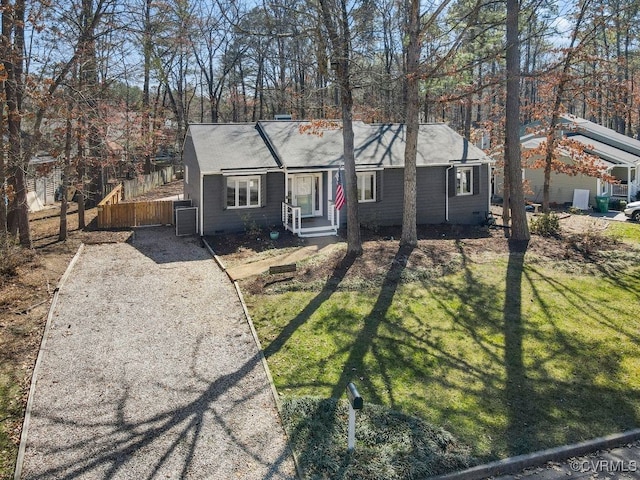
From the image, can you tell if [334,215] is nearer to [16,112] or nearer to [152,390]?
[16,112]

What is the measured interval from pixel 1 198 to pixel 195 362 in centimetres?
804

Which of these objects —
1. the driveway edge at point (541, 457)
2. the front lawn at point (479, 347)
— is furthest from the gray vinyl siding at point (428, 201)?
the driveway edge at point (541, 457)

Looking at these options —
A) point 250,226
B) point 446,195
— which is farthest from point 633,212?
point 250,226

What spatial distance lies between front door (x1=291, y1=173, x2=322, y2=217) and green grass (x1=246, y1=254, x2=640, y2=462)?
755cm

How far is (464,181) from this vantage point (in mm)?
20062

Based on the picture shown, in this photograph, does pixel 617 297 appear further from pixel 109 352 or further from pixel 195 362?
pixel 109 352

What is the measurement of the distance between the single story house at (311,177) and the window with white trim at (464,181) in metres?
0.04

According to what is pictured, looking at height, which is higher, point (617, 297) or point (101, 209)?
point (101, 209)

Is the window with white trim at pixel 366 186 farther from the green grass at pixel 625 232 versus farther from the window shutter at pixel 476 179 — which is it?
the green grass at pixel 625 232

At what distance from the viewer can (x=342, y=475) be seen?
5645 millimetres

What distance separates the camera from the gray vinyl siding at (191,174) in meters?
17.8

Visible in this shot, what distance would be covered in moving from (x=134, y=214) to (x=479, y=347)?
14319 millimetres

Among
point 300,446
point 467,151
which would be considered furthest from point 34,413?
point 467,151

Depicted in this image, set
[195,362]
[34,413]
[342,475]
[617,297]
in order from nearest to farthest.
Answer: [342,475] < [34,413] < [195,362] < [617,297]
